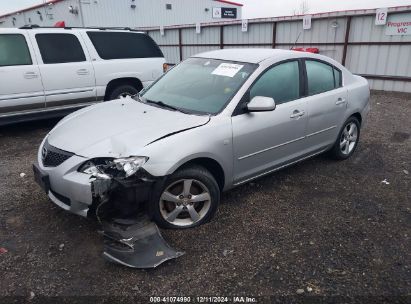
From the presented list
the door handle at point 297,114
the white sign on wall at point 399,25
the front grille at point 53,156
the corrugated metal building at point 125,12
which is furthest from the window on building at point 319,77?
the corrugated metal building at point 125,12

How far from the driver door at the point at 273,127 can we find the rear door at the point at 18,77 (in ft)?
14.3

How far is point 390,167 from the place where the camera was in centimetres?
486

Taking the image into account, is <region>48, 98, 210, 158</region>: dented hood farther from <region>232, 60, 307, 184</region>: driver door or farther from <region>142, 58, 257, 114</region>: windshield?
<region>232, 60, 307, 184</region>: driver door

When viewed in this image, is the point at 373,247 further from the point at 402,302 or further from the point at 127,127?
the point at 127,127

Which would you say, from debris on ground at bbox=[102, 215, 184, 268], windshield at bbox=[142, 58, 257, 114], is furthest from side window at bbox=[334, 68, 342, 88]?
debris on ground at bbox=[102, 215, 184, 268]

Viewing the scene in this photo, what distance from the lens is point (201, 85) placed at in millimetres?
3785

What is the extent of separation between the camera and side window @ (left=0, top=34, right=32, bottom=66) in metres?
5.80

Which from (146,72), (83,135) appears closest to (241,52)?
(83,135)

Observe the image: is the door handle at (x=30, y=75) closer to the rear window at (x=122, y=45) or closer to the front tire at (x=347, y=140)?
the rear window at (x=122, y=45)

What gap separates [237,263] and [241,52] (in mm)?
2495

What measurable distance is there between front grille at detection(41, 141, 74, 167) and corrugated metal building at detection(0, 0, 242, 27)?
1917 centimetres

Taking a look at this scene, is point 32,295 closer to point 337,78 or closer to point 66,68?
point 337,78

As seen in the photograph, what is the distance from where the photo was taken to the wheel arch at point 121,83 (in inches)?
279

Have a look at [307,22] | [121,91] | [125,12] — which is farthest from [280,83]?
[125,12]
